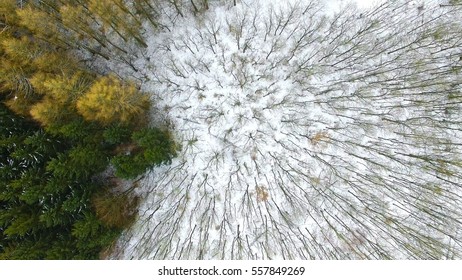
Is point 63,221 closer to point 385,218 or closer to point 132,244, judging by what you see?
point 132,244

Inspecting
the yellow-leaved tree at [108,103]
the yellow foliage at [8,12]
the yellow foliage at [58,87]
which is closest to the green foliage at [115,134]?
the yellow-leaved tree at [108,103]

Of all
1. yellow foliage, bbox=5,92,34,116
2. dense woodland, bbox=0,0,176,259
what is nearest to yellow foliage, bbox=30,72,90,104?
dense woodland, bbox=0,0,176,259

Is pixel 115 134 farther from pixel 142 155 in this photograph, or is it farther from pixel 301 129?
pixel 301 129

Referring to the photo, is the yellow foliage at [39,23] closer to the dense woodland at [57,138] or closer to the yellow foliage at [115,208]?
the dense woodland at [57,138]

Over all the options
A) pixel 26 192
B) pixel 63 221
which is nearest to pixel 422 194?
pixel 63 221

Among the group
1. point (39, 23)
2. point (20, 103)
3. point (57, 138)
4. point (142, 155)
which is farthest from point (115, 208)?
point (39, 23)

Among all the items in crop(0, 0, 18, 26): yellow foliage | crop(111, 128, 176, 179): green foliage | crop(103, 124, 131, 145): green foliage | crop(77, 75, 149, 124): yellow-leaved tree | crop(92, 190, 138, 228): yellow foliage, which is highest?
crop(0, 0, 18, 26): yellow foliage

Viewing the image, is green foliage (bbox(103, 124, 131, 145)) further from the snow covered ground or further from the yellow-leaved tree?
the snow covered ground

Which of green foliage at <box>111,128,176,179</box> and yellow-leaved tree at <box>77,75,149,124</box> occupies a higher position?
yellow-leaved tree at <box>77,75,149,124</box>
